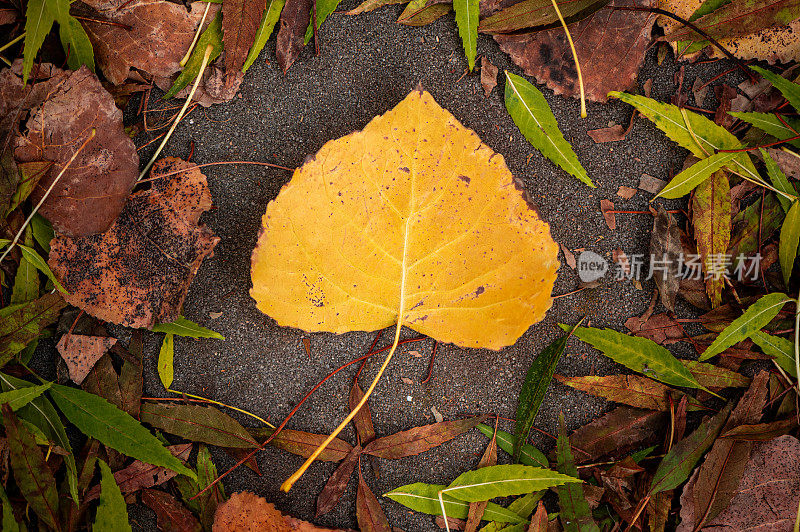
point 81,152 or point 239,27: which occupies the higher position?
point 239,27

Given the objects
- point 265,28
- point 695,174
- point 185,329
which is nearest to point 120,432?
point 185,329

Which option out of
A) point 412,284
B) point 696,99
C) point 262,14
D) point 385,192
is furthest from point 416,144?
point 696,99

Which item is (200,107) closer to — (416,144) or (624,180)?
(416,144)

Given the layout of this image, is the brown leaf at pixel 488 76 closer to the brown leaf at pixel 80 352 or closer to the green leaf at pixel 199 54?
the green leaf at pixel 199 54

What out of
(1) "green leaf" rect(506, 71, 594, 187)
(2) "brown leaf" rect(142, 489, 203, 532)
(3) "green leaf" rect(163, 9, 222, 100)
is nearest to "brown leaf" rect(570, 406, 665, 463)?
(1) "green leaf" rect(506, 71, 594, 187)

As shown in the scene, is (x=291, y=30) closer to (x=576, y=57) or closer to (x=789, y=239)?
(x=576, y=57)

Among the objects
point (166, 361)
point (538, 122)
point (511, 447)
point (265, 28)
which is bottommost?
point (511, 447)
